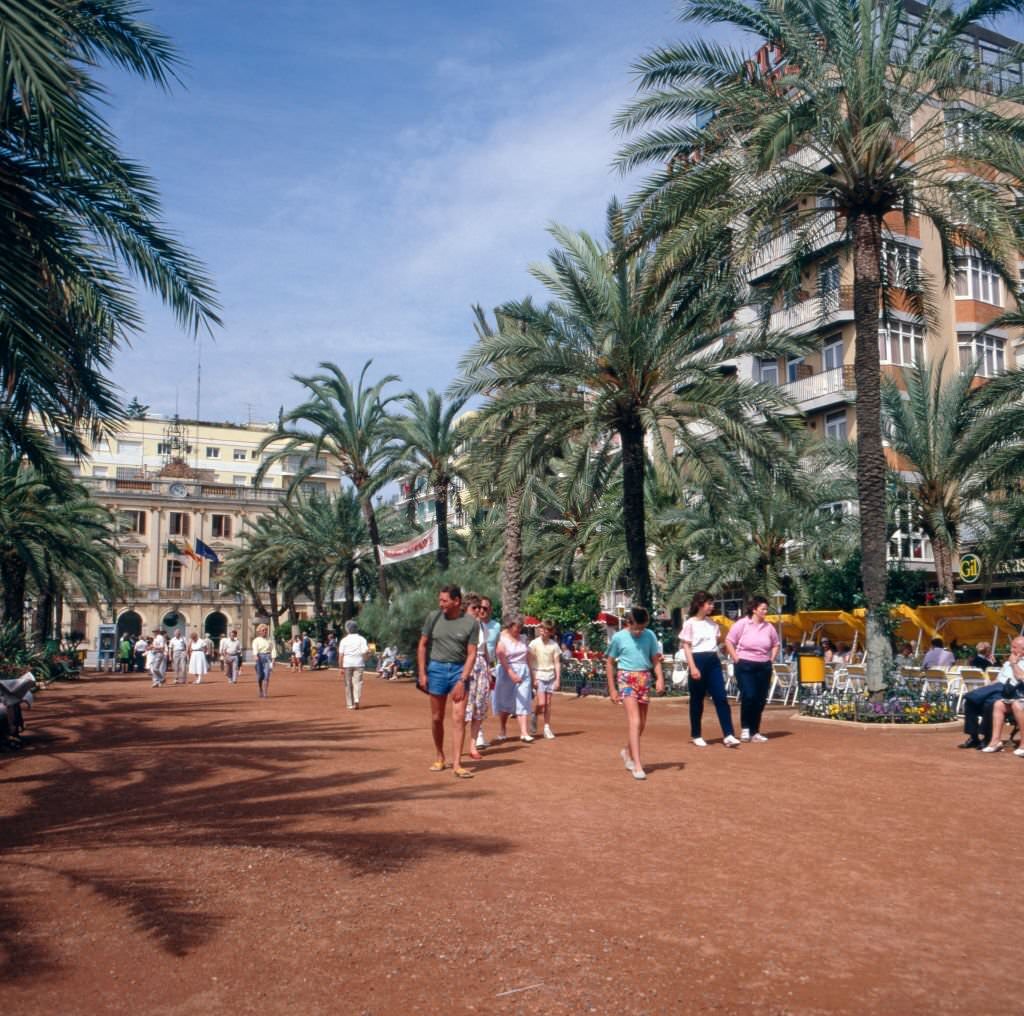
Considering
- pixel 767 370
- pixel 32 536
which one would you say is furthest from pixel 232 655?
pixel 767 370

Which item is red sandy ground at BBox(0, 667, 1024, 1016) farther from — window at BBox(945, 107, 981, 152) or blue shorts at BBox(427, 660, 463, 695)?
window at BBox(945, 107, 981, 152)

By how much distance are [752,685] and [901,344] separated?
23.0m

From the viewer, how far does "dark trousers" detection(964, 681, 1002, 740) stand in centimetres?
1232

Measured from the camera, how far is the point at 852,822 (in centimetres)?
798

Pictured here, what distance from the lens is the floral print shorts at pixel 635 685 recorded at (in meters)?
10.1

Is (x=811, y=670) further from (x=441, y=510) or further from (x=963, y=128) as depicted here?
(x=441, y=510)

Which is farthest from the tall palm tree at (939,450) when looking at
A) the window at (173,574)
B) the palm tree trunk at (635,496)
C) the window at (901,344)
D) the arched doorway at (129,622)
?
the arched doorway at (129,622)

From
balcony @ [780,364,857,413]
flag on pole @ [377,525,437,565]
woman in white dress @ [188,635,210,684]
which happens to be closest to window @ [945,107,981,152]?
balcony @ [780,364,857,413]

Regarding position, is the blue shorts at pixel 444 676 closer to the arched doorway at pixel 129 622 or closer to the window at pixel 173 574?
the arched doorway at pixel 129 622

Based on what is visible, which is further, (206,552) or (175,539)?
(175,539)

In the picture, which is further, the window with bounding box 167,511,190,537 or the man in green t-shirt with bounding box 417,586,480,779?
the window with bounding box 167,511,190,537

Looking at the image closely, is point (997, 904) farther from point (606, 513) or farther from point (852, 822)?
point (606, 513)

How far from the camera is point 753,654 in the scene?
1238 centimetres

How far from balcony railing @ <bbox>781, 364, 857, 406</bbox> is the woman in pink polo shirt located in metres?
20.6
